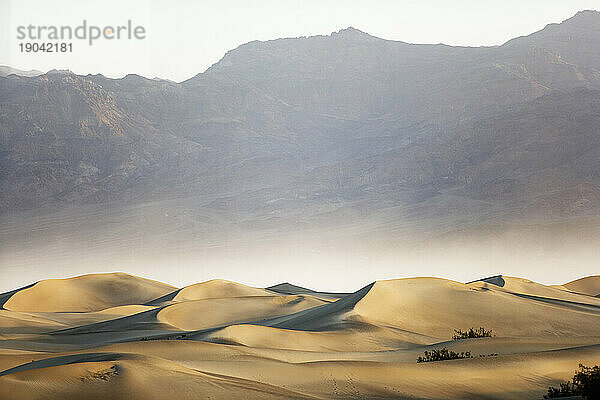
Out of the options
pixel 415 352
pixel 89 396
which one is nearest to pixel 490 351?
pixel 415 352

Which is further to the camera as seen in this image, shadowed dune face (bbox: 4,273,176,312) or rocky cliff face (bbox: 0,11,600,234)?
rocky cliff face (bbox: 0,11,600,234)

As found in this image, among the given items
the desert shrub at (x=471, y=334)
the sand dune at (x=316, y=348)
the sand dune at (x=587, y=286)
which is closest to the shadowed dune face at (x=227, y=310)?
the sand dune at (x=316, y=348)

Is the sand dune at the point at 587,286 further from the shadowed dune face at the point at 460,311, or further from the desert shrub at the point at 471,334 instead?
the desert shrub at the point at 471,334

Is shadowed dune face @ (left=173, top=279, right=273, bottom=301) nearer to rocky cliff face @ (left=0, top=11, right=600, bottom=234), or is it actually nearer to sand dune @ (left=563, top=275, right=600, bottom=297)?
sand dune @ (left=563, top=275, right=600, bottom=297)

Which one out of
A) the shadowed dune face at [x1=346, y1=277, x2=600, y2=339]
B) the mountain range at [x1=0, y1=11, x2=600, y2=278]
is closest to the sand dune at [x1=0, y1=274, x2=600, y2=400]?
the shadowed dune face at [x1=346, y1=277, x2=600, y2=339]

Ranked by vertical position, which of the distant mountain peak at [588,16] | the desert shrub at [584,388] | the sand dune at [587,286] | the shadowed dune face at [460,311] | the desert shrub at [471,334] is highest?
the distant mountain peak at [588,16]
